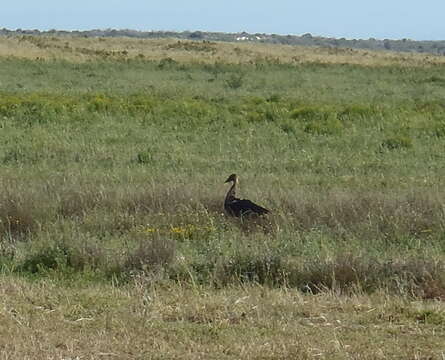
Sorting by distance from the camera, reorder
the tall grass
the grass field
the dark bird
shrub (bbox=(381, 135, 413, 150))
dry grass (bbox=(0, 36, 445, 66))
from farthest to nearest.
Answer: dry grass (bbox=(0, 36, 445, 66))
shrub (bbox=(381, 135, 413, 150))
the dark bird
the tall grass
the grass field

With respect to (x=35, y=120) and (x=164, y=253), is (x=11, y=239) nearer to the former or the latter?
(x=164, y=253)

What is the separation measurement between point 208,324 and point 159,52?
186 ft

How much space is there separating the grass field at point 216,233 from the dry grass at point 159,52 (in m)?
31.5

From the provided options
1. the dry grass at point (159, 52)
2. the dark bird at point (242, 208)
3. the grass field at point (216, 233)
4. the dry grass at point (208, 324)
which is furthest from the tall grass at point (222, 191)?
the dry grass at point (159, 52)

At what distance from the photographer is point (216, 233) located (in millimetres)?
Answer: 9383

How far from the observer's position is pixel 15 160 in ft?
49.2

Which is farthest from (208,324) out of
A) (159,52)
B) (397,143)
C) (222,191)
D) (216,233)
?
(159,52)

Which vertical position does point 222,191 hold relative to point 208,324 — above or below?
below

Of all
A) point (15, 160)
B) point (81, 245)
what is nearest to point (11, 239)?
point (81, 245)

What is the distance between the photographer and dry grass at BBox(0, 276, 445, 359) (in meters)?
5.33

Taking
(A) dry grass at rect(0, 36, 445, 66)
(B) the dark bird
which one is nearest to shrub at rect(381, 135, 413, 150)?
(B) the dark bird

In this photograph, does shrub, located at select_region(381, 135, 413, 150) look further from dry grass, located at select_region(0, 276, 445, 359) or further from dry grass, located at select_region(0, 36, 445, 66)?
dry grass, located at select_region(0, 36, 445, 66)

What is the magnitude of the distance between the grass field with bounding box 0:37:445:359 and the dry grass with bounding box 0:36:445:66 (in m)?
31.5

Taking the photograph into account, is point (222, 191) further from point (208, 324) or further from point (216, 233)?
point (208, 324)
